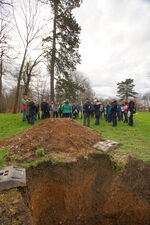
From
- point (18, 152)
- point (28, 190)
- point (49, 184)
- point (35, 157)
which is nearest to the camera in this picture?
point (28, 190)

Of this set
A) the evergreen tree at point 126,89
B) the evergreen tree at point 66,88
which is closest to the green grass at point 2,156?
the evergreen tree at point 66,88

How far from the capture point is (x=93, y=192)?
5094mm

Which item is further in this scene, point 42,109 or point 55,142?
point 42,109

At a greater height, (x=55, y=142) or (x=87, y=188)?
(x=55, y=142)

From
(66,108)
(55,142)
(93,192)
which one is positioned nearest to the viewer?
(93,192)

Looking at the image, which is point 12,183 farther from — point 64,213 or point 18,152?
point 64,213

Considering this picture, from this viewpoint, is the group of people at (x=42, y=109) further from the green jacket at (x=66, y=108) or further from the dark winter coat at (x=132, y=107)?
the dark winter coat at (x=132, y=107)

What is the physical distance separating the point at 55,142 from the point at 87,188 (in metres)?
1.98

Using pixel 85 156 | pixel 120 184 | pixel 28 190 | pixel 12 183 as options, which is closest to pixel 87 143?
pixel 85 156

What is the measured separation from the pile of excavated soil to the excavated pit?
35mm

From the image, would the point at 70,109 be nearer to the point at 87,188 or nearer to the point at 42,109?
the point at 42,109

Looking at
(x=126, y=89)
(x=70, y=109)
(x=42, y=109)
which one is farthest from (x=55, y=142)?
(x=126, y=89)

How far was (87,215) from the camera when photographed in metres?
5.11

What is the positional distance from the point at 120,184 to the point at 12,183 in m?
3.40
